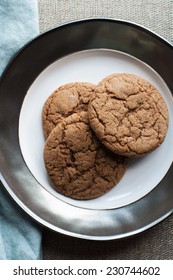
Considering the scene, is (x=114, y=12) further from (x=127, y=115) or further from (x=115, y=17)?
(x=127, y=115)

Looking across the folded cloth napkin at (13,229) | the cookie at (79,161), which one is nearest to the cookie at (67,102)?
the cookie at (79,161)

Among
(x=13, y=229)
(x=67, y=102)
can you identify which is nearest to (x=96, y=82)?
(x=67, y=102)

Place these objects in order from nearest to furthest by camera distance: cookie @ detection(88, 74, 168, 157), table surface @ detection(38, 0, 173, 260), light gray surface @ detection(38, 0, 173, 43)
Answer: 1. cookie @ detection(88, 74, 168, 157)
2. table surface @ detection(38, 0, 173, 260)
3. light gray surface @ detection(38, 0, 173, 43)

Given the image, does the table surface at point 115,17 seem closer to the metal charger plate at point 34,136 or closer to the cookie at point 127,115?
the metal charger plate at point 34,136

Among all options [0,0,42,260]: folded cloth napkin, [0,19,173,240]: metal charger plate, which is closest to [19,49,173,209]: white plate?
[0,19,173,240]: metal charger plate

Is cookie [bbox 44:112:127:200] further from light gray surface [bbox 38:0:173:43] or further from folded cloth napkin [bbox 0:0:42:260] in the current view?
light gray surface [bbox 38:0:173:43]
